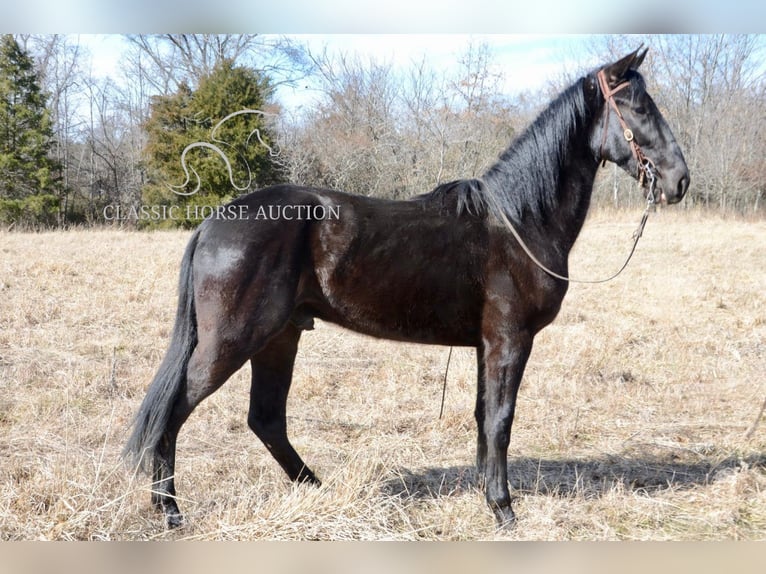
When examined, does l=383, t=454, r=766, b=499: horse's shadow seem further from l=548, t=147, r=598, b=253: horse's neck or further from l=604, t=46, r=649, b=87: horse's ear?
l=604, t=46, r=649, b=87: horse's ear

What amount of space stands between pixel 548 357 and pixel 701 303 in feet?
11.8

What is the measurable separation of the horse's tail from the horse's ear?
8.81ft

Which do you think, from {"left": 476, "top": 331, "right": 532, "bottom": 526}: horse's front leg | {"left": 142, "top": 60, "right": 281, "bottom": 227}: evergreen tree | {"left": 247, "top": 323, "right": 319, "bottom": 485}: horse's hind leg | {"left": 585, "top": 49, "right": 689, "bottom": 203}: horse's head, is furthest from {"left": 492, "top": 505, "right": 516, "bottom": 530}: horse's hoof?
{"left": 142, "top": 60, "right": 281, "bottom": 227}: evergreen tree

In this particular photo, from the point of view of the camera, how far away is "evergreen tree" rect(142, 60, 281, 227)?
12492 mm

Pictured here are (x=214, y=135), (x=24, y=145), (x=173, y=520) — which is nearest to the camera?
(x=173, y=520)

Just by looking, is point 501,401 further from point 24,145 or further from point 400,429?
point 24,145

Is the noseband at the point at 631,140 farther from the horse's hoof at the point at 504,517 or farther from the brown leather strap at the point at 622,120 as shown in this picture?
the horse's hoof at the point at 504,517

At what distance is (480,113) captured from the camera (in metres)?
13.4

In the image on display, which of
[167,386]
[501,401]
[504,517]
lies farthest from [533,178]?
[167,386]

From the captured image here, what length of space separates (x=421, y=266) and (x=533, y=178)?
93 centimetres

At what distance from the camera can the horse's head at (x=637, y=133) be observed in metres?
3.39

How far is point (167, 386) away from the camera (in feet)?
10.3

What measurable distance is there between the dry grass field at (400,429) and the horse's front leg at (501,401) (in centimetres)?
18

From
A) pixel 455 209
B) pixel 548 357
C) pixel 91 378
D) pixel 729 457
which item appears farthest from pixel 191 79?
pixel 729 457
